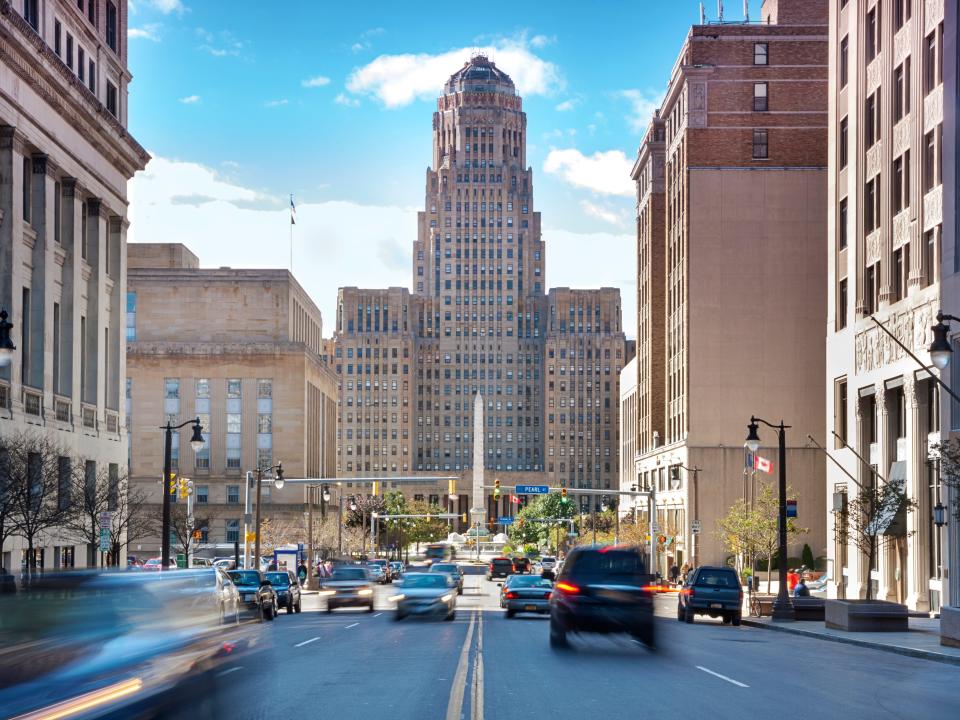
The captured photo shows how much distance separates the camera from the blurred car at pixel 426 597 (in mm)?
38156

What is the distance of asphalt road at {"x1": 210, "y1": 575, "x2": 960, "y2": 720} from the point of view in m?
15.1

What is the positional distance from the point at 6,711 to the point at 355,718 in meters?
6.61

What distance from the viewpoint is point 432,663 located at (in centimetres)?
2228

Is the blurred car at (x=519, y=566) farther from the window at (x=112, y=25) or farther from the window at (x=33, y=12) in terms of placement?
the window at (x=33, y=12)

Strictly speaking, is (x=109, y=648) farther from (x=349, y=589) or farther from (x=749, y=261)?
(x=749, y=261)

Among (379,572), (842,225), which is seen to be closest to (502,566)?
(379,572)

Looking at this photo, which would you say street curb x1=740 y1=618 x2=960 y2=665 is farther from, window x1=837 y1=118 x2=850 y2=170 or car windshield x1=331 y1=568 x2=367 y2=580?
window x1=837 y1=118 x2=850 y2=170

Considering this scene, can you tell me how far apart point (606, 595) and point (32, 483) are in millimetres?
26774

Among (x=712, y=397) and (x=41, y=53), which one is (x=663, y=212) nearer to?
(x=712, y=397)

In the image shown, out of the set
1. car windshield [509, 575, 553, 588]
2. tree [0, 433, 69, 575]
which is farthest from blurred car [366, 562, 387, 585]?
car windshield [509, 575, 553, 588]

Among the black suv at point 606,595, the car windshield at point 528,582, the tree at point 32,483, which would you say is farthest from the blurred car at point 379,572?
the black suv at point 606,595

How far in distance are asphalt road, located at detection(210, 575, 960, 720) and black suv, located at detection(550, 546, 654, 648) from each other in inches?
23.7

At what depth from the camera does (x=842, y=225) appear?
58188mm

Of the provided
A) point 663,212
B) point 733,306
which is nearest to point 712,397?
point 733,306
